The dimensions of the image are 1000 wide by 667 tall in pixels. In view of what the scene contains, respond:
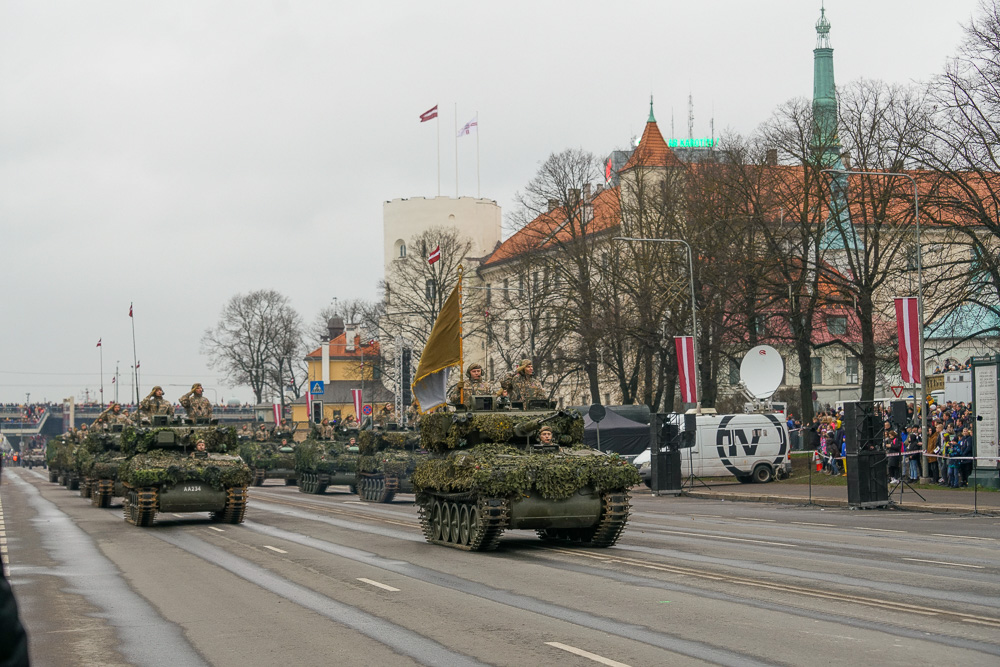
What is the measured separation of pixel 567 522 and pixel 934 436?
17317mm

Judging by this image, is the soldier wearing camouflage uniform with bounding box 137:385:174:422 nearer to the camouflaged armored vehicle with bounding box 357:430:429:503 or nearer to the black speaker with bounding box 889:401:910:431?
the camouflaged armored vehicle with bounding box 357:430:429:503

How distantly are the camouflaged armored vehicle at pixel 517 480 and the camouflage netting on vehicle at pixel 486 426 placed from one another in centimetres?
1

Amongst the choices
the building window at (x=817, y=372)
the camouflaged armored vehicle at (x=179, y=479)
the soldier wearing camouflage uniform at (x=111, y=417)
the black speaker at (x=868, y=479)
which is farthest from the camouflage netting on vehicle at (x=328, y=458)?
the building window at (x=817, y=372)

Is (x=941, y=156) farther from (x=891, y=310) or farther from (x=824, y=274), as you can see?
(x=891, y=310)

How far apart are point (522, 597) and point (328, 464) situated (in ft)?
91.1

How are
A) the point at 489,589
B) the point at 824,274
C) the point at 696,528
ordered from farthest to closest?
the point at 824,274, the point at 696,528, the point at 489,589

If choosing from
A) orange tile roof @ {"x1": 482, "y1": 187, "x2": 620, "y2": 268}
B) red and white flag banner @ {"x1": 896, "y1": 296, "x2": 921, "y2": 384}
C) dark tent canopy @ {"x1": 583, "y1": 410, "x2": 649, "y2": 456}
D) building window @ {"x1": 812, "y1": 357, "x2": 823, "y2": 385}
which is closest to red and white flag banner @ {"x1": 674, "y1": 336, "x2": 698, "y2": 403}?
dark tent canopy @ {"x1": 583, "y1": 410, "x2": 649, "y2": 456}

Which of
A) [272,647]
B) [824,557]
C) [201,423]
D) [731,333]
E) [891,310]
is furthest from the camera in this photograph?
[891,310]

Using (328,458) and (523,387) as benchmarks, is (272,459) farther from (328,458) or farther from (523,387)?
(523,387)

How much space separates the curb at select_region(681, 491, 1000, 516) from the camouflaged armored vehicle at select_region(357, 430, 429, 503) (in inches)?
291

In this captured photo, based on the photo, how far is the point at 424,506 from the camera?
757 inches

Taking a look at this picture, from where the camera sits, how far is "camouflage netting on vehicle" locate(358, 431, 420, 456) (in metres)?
35.2

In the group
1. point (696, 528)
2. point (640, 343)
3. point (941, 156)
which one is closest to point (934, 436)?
point (941, 156)

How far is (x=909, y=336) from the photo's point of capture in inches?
→ 1145
